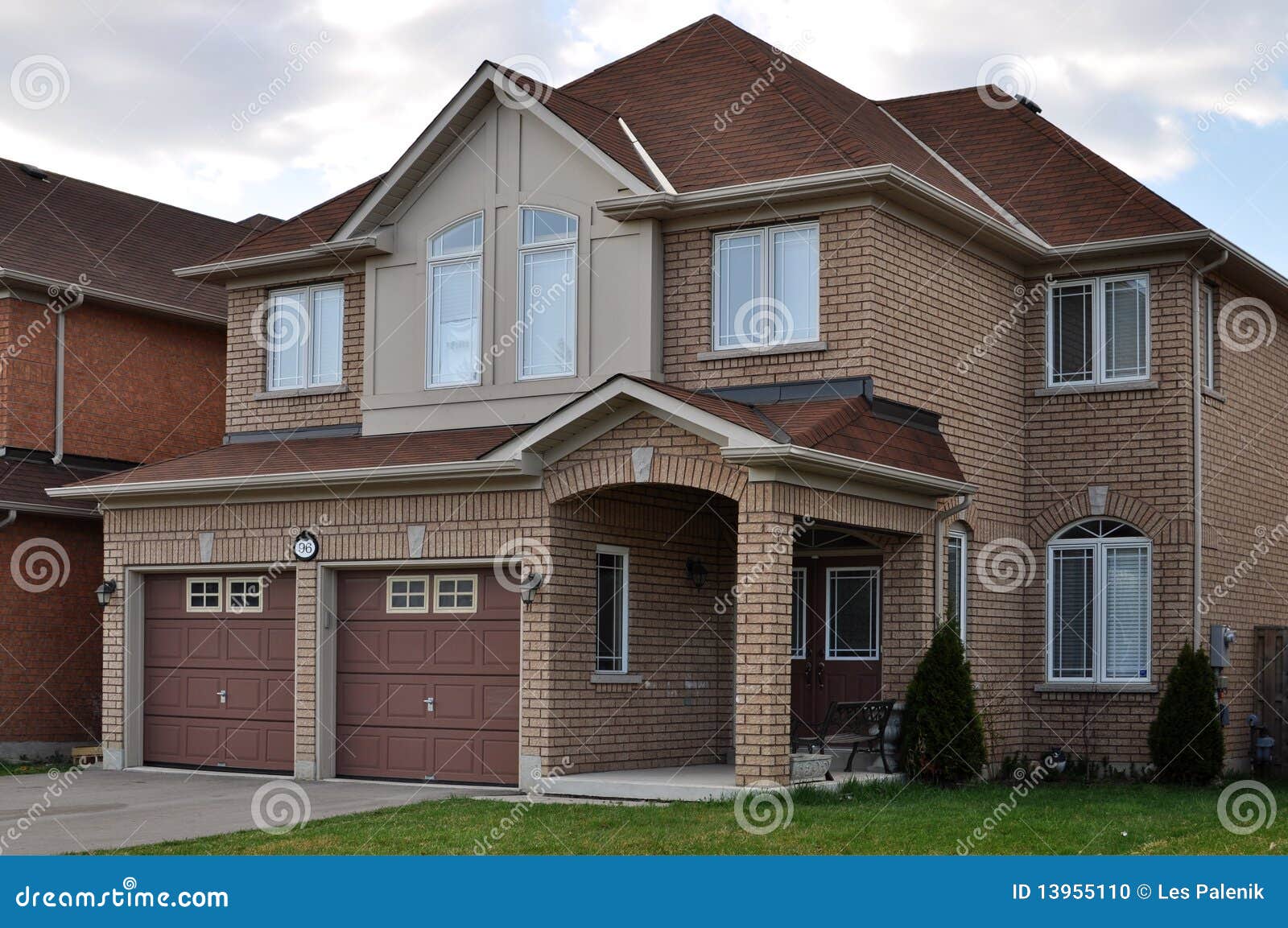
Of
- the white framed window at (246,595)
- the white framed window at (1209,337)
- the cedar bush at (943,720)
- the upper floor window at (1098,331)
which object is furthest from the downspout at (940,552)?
the white framed window at (246,595)

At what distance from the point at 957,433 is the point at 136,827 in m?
9.52

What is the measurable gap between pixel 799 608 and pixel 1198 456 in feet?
15.8

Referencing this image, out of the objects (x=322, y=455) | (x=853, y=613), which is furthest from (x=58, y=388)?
(x=853, y=613)

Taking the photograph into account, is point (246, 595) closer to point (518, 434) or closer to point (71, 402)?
point (518, 434)

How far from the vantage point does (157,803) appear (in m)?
15.2

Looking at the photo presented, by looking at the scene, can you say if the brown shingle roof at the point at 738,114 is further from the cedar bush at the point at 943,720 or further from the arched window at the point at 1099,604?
the cedar bush at the point at 943,720

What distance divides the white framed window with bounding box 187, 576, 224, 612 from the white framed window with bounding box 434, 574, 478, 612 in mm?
3155

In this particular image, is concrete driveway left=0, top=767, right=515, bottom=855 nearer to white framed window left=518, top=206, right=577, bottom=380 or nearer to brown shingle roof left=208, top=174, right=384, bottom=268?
white framed window left=518, top=206, right=577, bottom=380

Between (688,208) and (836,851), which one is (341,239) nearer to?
(688,208)

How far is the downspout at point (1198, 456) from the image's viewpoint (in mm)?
18156

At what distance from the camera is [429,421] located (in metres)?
18.3

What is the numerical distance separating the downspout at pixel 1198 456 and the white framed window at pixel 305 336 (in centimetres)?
1004

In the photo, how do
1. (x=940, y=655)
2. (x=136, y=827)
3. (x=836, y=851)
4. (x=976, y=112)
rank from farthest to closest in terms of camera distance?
1. (x=976, y=112)
2. (x=940, y=655)
3. (x=136, y=827)
4. (x=836, y=851)

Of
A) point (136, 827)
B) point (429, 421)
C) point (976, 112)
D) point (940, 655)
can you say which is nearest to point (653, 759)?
point (940, 655)
